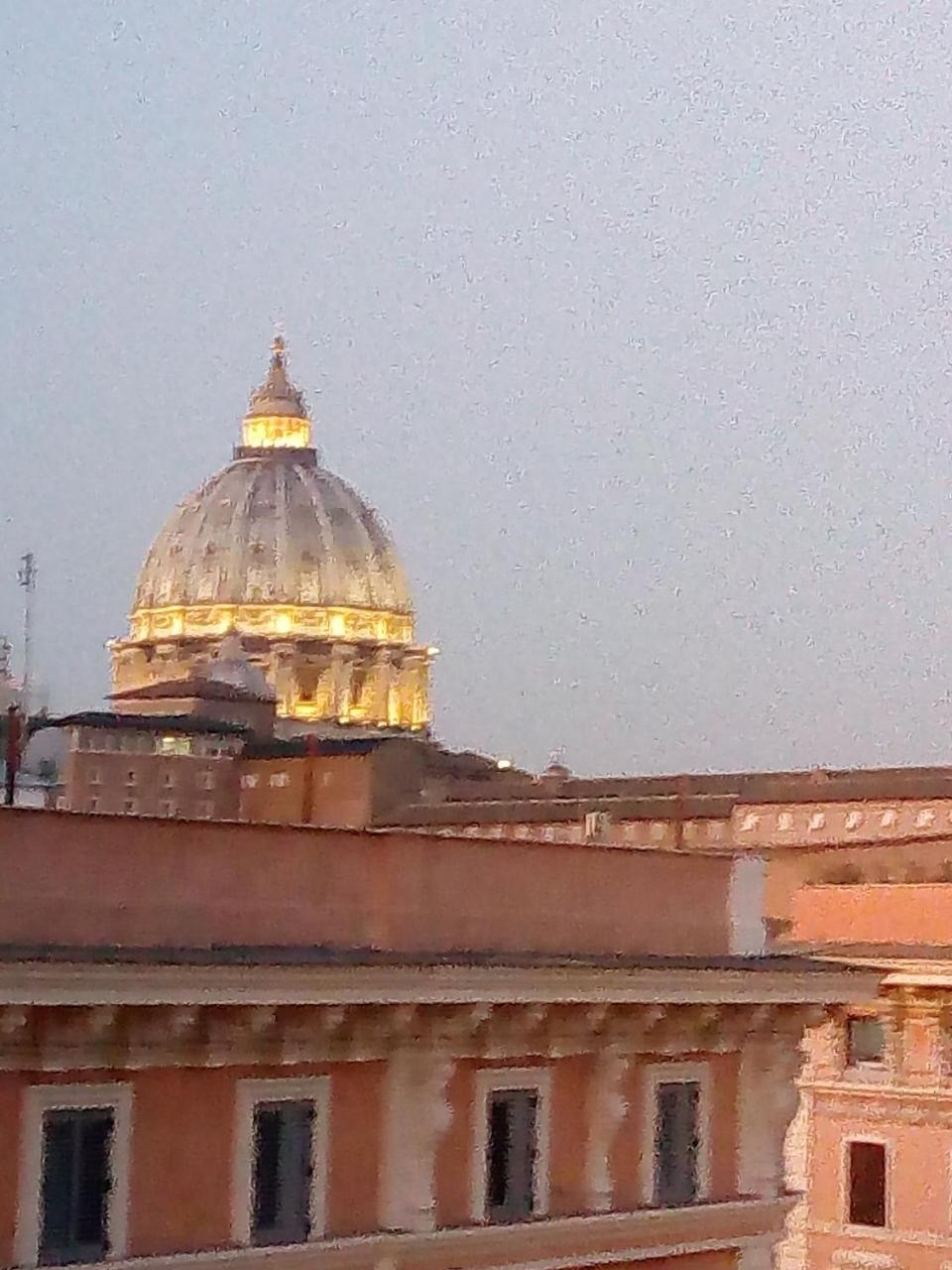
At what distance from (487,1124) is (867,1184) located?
9.27 metres

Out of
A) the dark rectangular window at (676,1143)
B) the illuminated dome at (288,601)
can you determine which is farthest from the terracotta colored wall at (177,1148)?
the illuminated dome at (288,601)

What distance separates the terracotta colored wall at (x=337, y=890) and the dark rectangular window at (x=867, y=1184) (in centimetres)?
750

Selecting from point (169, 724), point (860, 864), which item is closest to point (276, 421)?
point (169, 724)

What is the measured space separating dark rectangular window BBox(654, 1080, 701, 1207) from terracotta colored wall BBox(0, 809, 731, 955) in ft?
2.46

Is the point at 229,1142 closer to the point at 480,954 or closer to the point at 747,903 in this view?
the point at 480,954

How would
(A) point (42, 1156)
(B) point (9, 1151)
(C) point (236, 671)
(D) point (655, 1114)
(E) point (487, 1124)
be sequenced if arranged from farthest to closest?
(C) point (236, 671) < (D) point (655, 1114) < (E) point (487, 1124) < (A) point (42, 1156) < (B) point (9, 1151)

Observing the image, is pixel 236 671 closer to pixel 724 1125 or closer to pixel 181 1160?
pixel 724 1125

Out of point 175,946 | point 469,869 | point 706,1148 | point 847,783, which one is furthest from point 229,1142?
point 847,783

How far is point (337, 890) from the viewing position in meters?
13.0

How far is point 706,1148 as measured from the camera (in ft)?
49.0

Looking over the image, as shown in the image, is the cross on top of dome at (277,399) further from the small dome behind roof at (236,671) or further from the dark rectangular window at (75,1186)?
the dark rectangular window at (75,1186)

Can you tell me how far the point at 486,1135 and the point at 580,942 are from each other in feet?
3.83

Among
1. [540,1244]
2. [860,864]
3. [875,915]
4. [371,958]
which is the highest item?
[860,864]

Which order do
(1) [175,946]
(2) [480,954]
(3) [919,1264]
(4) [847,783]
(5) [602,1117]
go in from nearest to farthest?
(1) [175,946], (2) [480,954], (5) [602,1117], (3) [919,1264], (4) [847,783]
